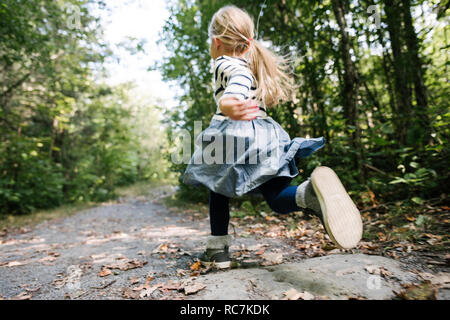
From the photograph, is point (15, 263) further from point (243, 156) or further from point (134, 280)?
point (243, 156)

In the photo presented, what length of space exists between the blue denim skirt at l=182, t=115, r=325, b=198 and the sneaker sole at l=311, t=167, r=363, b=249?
246 millimetres

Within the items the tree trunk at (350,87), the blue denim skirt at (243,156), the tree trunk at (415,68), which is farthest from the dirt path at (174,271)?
the tree trunk at (415,68)

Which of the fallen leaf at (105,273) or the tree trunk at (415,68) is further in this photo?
the tree trunk at (415,68)

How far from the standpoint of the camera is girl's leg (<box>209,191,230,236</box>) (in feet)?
6.01

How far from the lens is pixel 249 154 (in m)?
1.59

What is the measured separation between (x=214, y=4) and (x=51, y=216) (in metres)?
4.98

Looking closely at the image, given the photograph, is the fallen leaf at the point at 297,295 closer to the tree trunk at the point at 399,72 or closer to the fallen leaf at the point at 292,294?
the fallen leaf at the point at 292,294

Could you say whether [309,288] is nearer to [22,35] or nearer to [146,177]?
[22,35]

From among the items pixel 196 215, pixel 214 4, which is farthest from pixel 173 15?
pixel 196 215

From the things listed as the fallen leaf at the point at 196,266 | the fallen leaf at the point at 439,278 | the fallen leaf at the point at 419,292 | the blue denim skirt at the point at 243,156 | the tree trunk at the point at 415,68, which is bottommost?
the fallen leaf at the point at 196,266

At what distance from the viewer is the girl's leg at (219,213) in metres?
1.83

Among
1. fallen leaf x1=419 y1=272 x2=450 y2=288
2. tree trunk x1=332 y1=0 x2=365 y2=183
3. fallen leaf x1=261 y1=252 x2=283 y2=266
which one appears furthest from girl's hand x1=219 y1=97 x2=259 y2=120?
tree trunk x1=332 y1=0 x2=365 y2=183

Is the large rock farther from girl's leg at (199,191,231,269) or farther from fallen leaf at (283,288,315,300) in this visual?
girl's leg at (199,191,231,269)

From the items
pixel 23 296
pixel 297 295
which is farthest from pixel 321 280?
pixel 23 296
